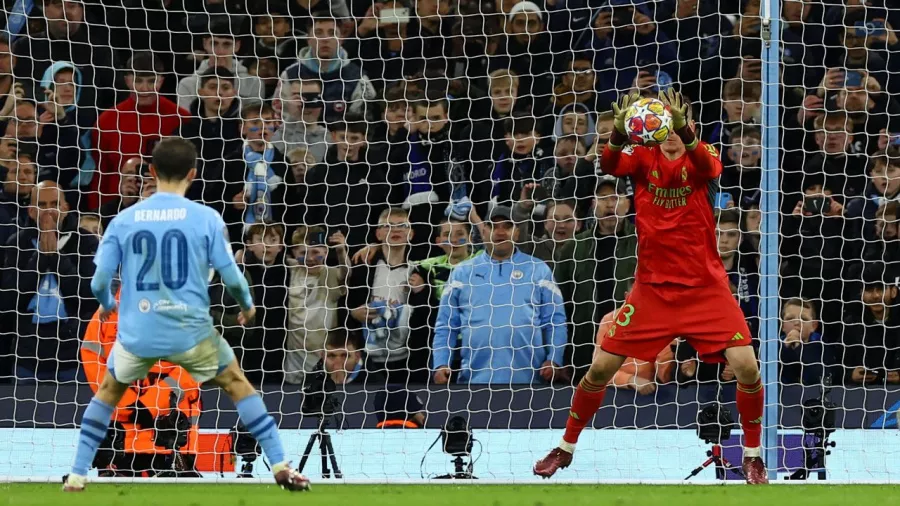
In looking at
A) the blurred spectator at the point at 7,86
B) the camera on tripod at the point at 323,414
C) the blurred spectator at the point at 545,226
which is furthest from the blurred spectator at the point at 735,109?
the blurred spectator at the point at 7,86

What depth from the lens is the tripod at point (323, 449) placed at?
24.5 feet

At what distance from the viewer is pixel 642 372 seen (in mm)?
8453

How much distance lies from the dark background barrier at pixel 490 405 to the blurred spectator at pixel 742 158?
1521 millimetres

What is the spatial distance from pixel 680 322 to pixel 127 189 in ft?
13.4

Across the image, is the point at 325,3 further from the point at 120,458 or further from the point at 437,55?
the point at 120,458

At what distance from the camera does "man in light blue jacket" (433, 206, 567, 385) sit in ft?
27.9

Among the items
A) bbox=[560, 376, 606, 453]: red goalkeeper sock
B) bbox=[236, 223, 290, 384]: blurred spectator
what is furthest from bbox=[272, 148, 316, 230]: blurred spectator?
bbox=[560, 376, 606, 453]: red goalkeeper sock

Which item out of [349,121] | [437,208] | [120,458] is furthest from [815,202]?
[120,458]

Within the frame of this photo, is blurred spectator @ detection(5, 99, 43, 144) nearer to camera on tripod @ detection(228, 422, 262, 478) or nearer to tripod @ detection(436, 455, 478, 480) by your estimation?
camera on tripod @ detection(228, 422, 262, 478)

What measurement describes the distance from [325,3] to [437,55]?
3.11ft

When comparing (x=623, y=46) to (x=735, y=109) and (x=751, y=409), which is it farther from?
(x=751, y=409)

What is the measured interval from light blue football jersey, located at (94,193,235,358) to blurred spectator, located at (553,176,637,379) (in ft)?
11.6

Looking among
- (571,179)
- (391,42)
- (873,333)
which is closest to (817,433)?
(873,333)

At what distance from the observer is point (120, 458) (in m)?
7.78
